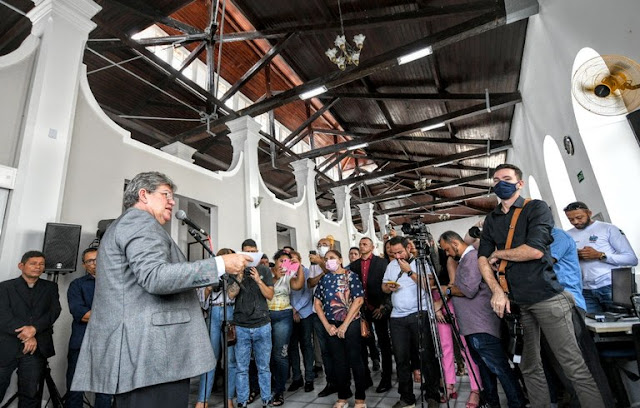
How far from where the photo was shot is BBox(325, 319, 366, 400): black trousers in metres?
2.76

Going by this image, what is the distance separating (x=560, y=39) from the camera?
3.74 m

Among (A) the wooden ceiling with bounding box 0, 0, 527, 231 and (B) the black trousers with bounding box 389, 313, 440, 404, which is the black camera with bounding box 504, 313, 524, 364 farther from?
(A) the wooden ceiling with bounding box 0, 0, 527, 231

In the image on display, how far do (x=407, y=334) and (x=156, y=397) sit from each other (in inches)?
81.3

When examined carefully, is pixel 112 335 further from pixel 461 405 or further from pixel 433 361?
pixel 461 405

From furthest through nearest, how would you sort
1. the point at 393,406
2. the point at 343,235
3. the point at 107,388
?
the point at 343,235 < the point at 393,406 < the point at 107,388

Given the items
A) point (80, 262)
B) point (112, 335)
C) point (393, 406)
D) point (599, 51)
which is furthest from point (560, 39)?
point (80, 262)

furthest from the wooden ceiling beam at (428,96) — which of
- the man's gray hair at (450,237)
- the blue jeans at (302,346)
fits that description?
the blue jeans at (302,346)

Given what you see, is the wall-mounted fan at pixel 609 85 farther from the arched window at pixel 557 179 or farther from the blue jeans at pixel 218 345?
the blue jeans at pixel 218 345

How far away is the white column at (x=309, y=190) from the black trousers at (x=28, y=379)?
6.20 metres

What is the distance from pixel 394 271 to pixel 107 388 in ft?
7.68

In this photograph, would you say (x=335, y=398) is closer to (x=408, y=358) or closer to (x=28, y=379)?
(x=408, y=358)

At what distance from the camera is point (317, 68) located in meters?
7.60

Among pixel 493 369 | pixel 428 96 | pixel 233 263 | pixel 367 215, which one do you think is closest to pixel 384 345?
pixel 493 369

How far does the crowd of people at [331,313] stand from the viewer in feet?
4.12
